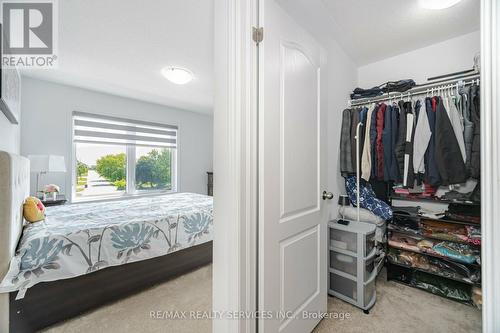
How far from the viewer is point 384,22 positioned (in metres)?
1.86

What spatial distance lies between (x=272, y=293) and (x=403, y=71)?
8.53ft

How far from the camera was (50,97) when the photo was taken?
314 centimetres

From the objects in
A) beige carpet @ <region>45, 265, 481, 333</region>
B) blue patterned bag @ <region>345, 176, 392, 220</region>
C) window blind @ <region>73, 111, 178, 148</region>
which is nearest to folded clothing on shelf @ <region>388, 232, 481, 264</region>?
blue patterned bag @ <region>345, 176, 392, 220</region>

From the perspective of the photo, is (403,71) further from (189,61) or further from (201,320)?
(201,320)

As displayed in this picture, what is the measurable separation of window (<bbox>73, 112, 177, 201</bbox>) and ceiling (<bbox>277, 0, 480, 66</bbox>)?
3.53m

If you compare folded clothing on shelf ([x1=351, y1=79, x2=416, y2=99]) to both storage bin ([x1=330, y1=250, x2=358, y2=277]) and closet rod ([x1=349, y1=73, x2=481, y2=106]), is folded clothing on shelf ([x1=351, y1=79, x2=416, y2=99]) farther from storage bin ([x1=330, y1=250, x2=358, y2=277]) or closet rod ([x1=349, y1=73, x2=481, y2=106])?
storage bin ([x1=330, y1=250, x2=358, y2=277])

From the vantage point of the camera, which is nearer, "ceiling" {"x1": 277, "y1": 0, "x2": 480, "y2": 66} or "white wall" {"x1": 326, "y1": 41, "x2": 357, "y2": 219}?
"ceiling" {"x1": 277, "y1": 0, "x2": 480, "y2": 66}

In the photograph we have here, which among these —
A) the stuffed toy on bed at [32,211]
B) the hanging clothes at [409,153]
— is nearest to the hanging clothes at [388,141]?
the hanging clothes at [409,153]

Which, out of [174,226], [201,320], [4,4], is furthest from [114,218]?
[4,4]

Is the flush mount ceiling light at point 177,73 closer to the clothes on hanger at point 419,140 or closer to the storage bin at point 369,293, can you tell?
the clothes on hanger at point 419,140

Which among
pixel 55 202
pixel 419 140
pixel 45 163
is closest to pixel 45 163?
pixel 45 163

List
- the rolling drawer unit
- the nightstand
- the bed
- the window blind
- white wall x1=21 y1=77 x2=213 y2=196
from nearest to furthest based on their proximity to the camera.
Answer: the bed, the rolling drawer unit, the nightstand, white wall x1=21 y1=77 x2=213 y2=196, the window blind

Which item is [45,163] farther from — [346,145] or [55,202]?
[346,145]

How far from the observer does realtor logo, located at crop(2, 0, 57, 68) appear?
1.70m
